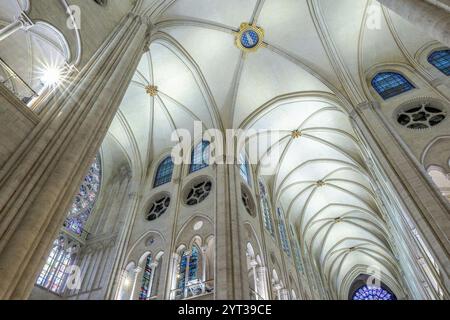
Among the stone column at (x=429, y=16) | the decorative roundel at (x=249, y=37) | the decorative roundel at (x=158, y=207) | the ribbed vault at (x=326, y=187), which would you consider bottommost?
the stone column at (x=429, y=16)

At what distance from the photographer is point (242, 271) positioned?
30.5 feet

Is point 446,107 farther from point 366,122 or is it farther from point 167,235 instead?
point 167,235

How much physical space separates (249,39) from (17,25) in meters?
10.2

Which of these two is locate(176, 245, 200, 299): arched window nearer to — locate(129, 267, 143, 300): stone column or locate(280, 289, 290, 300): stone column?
locate(129, 267, 143, 300): stone column

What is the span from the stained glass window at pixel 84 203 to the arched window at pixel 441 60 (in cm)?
1456

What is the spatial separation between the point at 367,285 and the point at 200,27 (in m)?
26.7

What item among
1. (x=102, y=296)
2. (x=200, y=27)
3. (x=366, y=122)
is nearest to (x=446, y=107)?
(x=366, y=122)

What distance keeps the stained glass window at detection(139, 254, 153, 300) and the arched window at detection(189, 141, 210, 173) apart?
15.8ft

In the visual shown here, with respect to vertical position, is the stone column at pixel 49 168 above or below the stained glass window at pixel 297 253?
below

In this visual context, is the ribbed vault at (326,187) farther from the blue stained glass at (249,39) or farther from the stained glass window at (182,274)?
the stained glass window at (182,274)

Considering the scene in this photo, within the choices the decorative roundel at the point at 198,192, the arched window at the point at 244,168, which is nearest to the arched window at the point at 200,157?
the decorative roundel at the point at 198,192

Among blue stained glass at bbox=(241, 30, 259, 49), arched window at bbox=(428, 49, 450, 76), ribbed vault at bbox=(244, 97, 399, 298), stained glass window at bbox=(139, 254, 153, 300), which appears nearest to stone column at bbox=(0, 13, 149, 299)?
stained glass window at bbox=(139, 254, 153, 300)

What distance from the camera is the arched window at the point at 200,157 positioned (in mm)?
14992

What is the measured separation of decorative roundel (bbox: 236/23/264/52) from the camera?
13938mm
